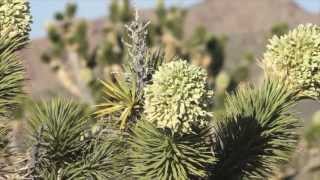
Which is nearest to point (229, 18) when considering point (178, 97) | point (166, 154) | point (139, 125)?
point (139, 125)

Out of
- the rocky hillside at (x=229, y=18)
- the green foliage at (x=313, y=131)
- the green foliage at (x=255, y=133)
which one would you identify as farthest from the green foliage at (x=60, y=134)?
the rocky hillside at (x=229, y=18)

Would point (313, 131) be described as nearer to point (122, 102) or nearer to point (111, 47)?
point (111, 47)

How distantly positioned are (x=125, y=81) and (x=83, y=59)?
15366 millimetres

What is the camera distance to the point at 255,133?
8.05 meters

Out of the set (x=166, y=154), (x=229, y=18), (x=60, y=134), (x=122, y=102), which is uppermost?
(x=229, y=18)

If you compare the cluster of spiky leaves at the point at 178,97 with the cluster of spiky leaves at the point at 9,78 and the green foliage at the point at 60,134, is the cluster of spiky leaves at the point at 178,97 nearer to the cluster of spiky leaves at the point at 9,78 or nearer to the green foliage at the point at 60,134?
the cluster of spiky leaves at the point at 9,78

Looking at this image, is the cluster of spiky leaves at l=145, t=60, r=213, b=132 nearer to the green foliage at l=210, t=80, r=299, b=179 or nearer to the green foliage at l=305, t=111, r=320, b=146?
the green foliage at l=210, t=80, r=299, b=179

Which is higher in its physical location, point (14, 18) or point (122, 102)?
point (14, 18)

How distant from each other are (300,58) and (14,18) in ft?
9.28

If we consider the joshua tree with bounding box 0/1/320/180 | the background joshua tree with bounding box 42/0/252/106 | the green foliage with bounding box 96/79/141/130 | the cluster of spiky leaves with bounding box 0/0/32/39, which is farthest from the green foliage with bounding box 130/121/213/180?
the background joshua tree with bounding box 42/0/252/106

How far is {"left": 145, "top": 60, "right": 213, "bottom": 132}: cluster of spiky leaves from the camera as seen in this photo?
254 inches

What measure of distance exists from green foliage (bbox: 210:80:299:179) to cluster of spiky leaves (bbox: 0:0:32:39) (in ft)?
7.16

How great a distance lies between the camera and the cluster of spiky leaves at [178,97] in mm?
6445

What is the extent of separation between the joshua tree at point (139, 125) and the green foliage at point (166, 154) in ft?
0.06
